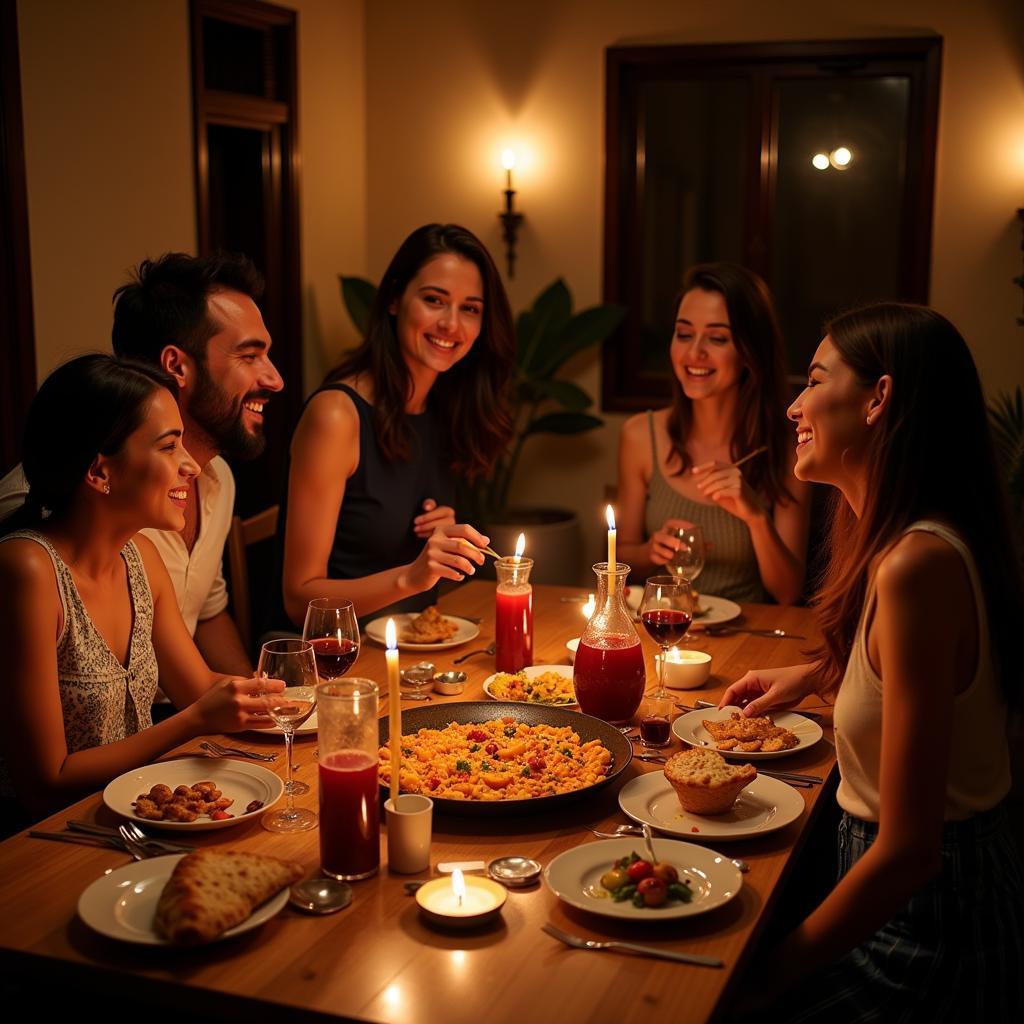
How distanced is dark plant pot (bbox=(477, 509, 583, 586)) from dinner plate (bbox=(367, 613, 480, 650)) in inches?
98.9

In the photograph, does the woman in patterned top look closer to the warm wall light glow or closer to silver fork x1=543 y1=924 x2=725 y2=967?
silver fork x1=543 y1=924 x2=725 y2=967

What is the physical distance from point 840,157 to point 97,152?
2.98 meters

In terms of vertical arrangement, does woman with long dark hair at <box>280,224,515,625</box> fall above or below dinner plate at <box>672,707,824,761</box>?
above

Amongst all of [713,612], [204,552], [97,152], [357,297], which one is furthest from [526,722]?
[357,297]

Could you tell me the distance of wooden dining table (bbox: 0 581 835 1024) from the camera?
1242mm

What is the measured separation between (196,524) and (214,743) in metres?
0.91

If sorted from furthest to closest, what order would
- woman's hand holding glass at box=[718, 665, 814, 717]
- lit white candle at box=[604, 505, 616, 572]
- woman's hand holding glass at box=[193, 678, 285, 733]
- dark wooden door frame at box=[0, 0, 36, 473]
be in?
dark wooden door frame at box=[0, 0, 36, 473]
woman's hand holding glass at box=[718, 665, 814, 717]
lit white candle at box=[604, 505, 616, 572]
woman's hand holding glass at box=[193, 678, 285, 733]

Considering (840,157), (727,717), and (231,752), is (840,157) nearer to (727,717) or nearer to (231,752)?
(727,717)

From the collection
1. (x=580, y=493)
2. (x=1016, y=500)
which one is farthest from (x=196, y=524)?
(x=580, y=493)

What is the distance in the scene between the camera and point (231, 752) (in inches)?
74.4

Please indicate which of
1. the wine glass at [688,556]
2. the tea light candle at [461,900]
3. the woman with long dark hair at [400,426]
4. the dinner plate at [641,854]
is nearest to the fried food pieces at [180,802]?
the tea light candle at [461,900]

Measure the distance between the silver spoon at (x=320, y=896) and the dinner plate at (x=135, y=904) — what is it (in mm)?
25

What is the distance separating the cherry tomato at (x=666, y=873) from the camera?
1429 mm

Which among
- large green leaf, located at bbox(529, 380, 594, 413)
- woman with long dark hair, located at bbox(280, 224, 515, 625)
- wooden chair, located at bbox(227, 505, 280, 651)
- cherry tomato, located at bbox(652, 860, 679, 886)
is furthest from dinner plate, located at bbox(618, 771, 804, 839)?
large green leaf, located at bbox(529, 380, 594, 413)
